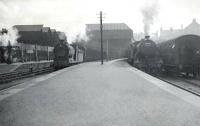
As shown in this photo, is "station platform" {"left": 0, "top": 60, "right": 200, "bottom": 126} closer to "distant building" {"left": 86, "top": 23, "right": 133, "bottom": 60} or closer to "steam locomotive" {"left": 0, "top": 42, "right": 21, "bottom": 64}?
"steam locomotive" {"left": 0, "top": 42, "right": 21, "bottom": 64}

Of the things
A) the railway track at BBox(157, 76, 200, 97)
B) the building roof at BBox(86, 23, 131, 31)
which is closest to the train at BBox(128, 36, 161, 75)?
the railway track at BBox(157, 76, 200, 97)

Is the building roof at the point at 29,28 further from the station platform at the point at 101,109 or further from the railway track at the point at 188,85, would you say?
the station platform at the point at 101,109

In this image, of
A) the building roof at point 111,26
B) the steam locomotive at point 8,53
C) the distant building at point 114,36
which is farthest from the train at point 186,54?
the building roof at point 111,26

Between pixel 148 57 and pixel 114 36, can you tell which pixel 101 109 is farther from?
pixel 114 36

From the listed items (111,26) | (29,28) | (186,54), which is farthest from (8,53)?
(111,26)

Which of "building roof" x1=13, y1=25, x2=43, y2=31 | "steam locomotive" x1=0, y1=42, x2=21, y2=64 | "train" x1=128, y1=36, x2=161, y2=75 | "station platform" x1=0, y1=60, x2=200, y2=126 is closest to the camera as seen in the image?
"station platform" x1=0, y1=60, x2=200, y2=126

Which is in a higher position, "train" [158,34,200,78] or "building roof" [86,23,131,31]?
"building roof" [86,23,131,31]

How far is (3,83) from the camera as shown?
1491 cm

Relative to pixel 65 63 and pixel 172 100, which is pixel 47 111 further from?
pixel 65 63

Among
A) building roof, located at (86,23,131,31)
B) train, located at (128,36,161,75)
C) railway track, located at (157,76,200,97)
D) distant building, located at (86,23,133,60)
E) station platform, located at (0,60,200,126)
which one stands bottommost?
railway track, located at (157,76,200,97)

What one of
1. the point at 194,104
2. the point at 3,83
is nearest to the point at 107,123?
the point at 194,104

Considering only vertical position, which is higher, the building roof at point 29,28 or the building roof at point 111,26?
the building roof at point 111,26

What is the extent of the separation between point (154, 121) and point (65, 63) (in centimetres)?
2066

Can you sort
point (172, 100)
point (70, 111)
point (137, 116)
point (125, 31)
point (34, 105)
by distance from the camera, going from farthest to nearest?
point (125, 31) → point (172, 100) → point (34, 105) → point (70, 111) → point (137, 116)
